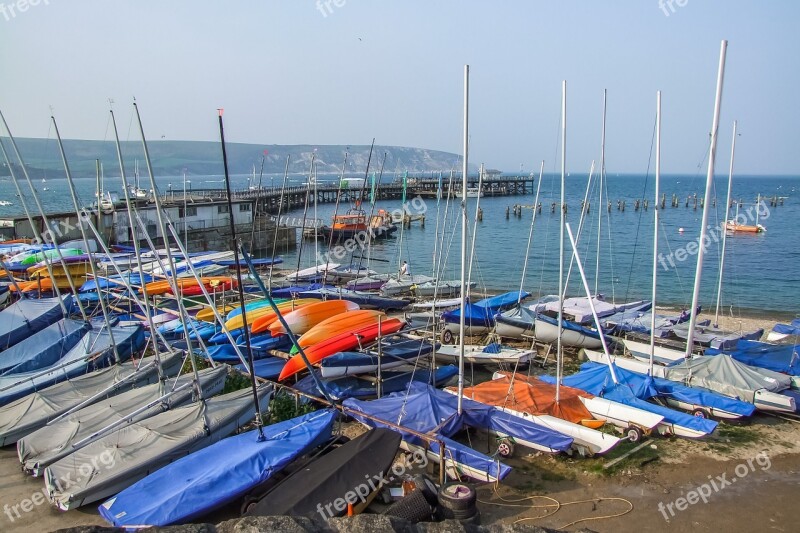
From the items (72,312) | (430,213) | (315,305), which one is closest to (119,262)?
(72,312)

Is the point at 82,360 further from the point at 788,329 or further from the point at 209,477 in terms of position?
the point at 788,329

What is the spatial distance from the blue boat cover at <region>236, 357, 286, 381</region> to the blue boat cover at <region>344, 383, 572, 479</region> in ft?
12.9

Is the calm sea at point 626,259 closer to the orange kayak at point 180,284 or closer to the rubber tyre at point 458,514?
the orange kayak at point 180,284

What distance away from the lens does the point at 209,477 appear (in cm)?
1011

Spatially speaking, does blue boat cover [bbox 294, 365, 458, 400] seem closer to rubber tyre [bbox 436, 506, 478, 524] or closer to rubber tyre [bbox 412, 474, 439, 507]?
rubber tyre [bbox 412, 474, 439, 507]

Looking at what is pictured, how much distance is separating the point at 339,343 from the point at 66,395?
22.8 ft

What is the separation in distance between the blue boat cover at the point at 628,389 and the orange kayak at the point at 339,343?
4.68m

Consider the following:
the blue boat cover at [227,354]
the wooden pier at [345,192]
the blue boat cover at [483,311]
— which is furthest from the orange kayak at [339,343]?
the wooden pier at [345,192]

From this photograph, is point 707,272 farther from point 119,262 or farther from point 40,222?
point 40,222

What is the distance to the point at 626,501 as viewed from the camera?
37.2ft

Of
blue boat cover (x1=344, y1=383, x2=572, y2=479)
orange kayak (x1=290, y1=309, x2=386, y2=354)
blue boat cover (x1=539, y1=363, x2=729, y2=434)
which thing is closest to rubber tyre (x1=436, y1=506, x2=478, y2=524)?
blue boat cover (x1=344, y1=383, x2=572, y2=479)

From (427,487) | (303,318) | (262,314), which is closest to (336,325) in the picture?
(303,318)

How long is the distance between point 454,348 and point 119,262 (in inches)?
768

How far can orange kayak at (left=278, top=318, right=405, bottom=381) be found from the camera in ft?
52.2
